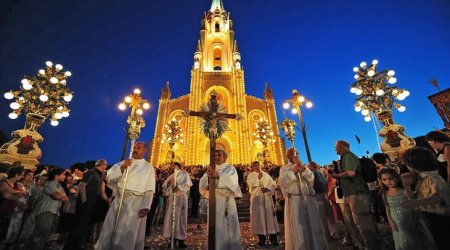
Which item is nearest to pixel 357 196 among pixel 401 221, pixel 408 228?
pixel 401 221

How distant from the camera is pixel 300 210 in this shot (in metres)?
4.21

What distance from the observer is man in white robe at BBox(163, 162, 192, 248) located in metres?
5.60

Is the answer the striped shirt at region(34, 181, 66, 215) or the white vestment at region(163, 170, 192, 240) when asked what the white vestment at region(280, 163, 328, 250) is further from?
the striped shirt at region(34, 181, 66, 215)

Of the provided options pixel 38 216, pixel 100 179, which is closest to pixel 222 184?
pixel 100 179

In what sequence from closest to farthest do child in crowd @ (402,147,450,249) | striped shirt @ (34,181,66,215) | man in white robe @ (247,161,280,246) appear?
child in crowd @ (402,147,450,249) → striped shirt @ (34,181,66,215) → man in white robe @ (247,161,280,246)

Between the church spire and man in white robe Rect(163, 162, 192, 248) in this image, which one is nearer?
man in white robe Rect(163, 162, 192, 248)

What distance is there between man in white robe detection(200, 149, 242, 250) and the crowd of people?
17 mm

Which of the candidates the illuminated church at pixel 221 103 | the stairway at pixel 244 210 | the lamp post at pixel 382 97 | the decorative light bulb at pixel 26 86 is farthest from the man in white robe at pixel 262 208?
the illuminated church at pixel 221 103

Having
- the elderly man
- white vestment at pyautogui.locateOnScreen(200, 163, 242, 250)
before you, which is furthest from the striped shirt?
the elderly man

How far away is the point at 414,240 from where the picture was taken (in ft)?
9.50

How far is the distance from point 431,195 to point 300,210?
2.14 meters

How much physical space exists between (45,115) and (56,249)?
27.8ft

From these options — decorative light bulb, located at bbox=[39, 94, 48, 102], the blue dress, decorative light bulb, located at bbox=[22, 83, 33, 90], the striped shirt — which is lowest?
the blue dress

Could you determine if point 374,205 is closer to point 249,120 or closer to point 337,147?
point 337,147
